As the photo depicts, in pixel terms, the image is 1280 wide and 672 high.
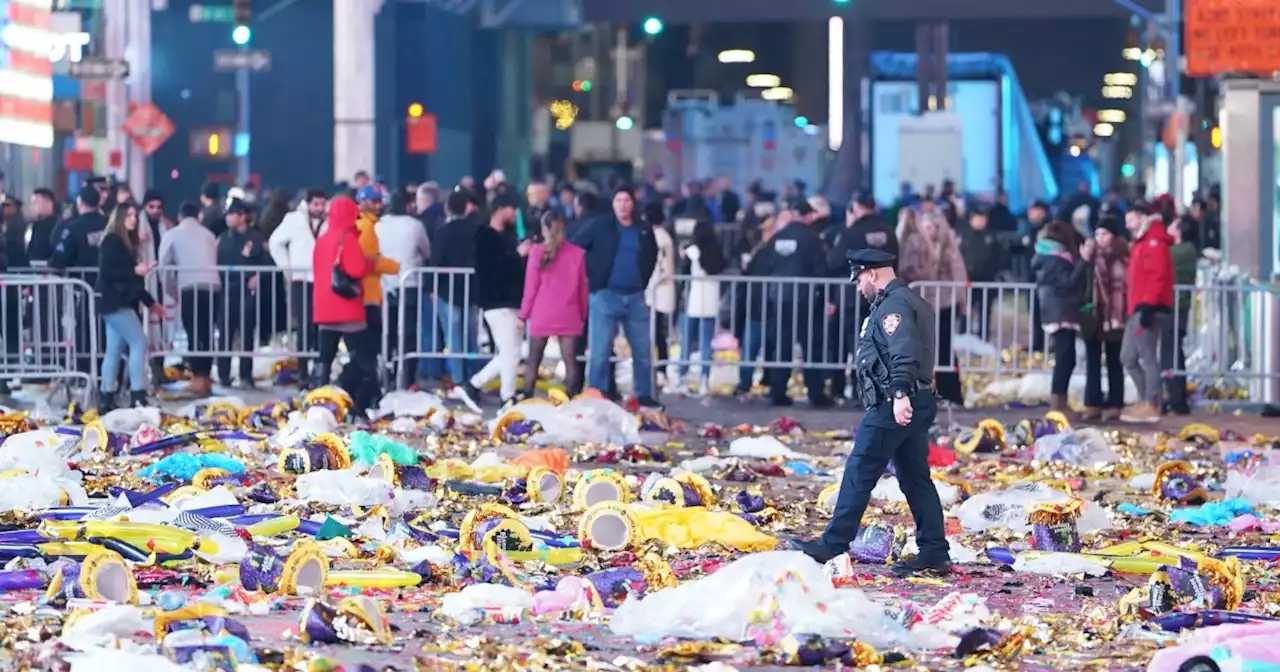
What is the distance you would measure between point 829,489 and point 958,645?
4467mm

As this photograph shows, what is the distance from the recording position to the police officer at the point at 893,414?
11.1m

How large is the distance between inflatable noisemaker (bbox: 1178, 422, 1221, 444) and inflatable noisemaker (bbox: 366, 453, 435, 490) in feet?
20.5

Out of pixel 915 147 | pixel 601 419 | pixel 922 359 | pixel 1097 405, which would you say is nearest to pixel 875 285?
pixel 922 359

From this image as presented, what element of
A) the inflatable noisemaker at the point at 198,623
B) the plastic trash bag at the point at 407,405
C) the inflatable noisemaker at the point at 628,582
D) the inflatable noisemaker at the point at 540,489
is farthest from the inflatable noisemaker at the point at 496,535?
the plastic trash bag at the point at 407,405

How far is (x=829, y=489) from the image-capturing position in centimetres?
1362

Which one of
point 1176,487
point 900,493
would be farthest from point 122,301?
point 1176,487

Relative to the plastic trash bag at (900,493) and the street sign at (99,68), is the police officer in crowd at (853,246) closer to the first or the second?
the plastic trash bag at (900,493)

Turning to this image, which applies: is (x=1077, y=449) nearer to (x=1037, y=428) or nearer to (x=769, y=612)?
(x=1037, y=428)

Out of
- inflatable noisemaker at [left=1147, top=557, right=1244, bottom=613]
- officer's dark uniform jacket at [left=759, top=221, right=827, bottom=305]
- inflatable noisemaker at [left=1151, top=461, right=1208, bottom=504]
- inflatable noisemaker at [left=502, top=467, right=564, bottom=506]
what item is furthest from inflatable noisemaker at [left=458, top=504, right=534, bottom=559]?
officer's dark uniform jacket at [left=759, top=221, right=827, bottom=305]

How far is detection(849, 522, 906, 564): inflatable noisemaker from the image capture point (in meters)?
11.6

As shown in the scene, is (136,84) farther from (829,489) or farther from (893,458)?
(893,458)

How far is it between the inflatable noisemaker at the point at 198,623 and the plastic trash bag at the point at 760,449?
7638 mm

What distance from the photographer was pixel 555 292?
18.8m

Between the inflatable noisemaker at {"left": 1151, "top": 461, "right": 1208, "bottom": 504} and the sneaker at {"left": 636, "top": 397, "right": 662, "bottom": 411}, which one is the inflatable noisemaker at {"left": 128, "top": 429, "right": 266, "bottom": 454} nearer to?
the sneaker at {"left": 636, "top": 397, "right": 662, "bottom": 411}
